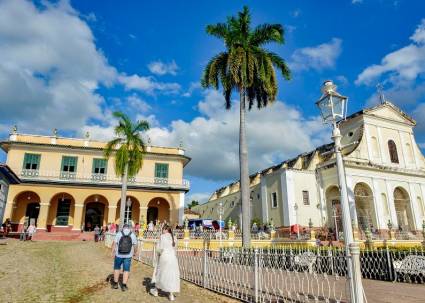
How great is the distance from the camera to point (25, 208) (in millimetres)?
28484

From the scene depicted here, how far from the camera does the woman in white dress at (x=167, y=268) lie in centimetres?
679

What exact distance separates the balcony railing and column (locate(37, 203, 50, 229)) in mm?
2294

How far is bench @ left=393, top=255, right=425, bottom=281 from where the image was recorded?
10211mm

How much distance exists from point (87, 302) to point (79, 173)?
25317 mm

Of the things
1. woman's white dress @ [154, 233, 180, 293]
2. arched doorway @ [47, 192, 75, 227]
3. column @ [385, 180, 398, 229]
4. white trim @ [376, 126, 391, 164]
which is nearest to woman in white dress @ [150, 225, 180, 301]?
woman's white dress @ [154, 233, 180, 293]

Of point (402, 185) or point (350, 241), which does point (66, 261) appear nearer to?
point (350, 241)

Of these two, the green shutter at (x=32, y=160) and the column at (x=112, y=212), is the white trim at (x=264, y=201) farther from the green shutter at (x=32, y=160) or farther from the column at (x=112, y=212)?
the green shutter at (x=32, y=160)

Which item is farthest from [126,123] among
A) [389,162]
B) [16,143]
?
[389,162]

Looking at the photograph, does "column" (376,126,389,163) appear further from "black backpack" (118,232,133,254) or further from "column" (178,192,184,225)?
"black backpack" (118,232,133,254)

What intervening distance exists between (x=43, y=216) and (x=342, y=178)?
28154 millimetres

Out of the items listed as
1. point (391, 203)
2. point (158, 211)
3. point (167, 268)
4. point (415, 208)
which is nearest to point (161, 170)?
point (158, 211)

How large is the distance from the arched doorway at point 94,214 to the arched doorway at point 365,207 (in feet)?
81.6

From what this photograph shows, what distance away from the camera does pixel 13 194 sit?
2711cm

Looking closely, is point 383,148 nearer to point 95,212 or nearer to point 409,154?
point 409,154
